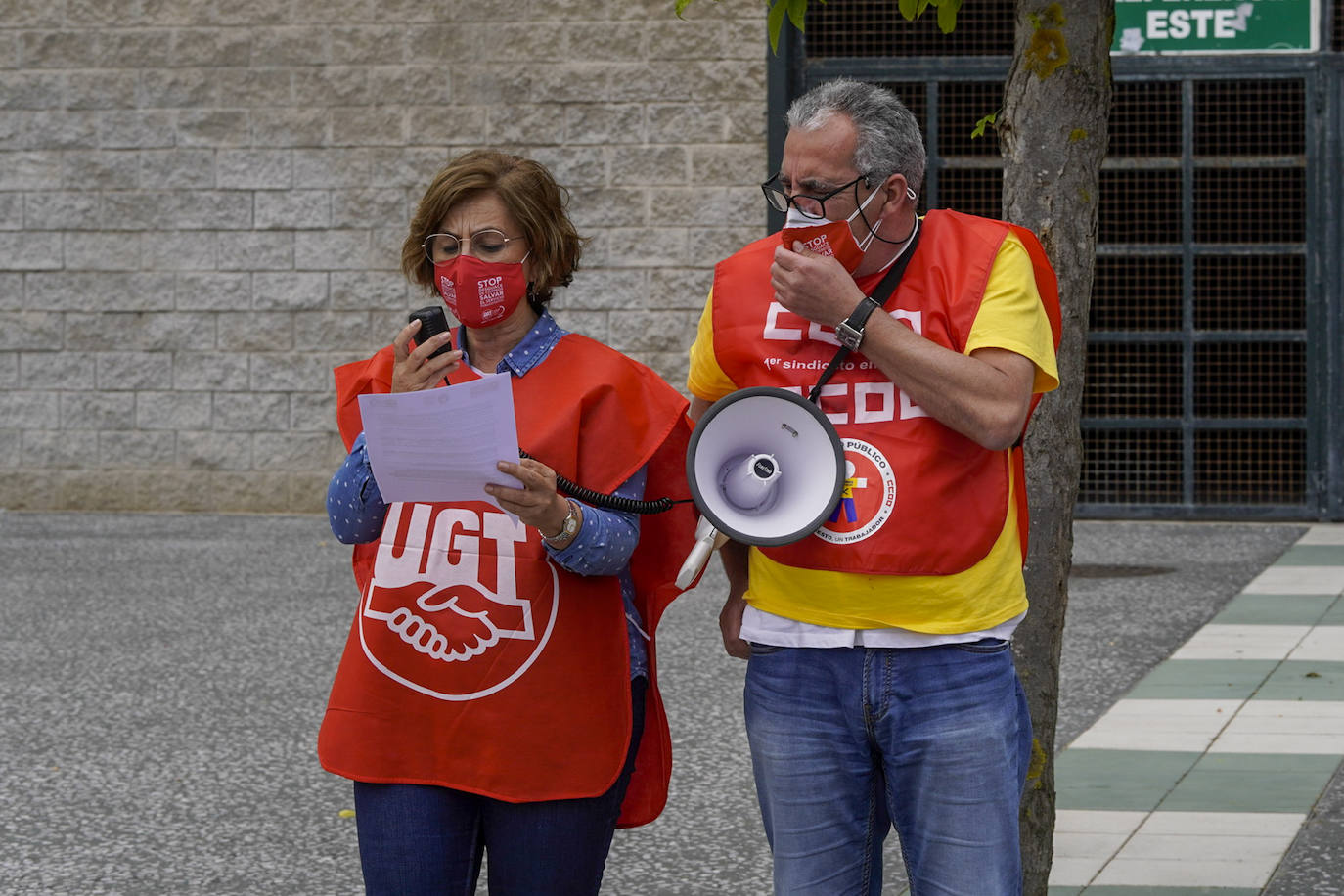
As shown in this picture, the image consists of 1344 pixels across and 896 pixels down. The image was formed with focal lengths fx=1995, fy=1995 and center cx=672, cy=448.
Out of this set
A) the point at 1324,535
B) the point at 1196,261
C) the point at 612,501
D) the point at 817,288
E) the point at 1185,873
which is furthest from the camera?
the point at 1196,261

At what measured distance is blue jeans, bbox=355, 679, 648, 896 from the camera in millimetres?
3062

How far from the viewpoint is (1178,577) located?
10781 mm

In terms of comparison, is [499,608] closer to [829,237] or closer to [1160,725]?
[829,237]

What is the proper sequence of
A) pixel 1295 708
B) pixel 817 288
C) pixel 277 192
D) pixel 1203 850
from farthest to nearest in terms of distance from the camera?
1. pixel 277 192
2. pixel 1295 708
3. pixel 1203 850
4. pixel 817 288

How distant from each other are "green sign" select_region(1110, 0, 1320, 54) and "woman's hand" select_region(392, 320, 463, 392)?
11108mm

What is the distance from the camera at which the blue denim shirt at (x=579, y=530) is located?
9.78 feet

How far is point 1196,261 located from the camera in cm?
1363

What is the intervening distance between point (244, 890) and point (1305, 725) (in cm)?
371

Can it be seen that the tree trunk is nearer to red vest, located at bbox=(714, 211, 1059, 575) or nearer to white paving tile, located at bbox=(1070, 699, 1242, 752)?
red vest, located at bbox=(714, 211, 1059, 575)

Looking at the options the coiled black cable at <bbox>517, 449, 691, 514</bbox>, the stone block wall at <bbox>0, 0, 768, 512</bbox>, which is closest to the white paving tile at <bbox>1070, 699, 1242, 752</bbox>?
the coiled black cable at <bbox>517, 449, 691, 514</bbox>

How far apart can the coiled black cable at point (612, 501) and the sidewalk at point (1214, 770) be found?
2.16 metres

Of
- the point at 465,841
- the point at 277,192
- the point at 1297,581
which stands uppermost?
the point at 277,192

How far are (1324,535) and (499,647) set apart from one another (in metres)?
→ 10.7

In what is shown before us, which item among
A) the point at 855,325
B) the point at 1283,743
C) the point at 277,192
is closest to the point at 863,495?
the point at 855,325
